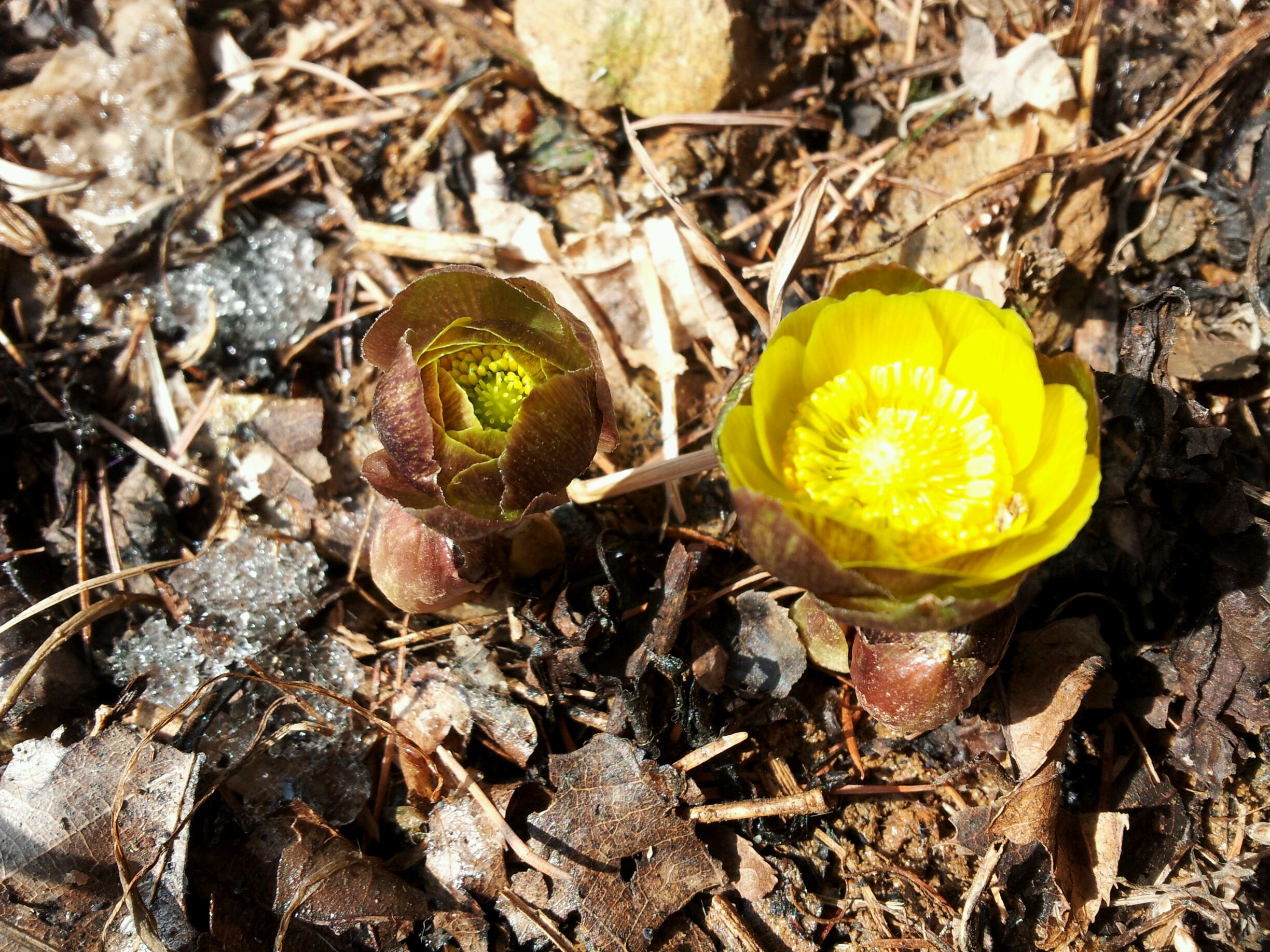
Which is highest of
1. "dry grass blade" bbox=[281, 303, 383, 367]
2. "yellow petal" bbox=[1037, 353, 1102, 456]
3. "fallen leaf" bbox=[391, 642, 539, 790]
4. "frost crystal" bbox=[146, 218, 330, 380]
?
"yellow petal" bbox=[1037, 353, 1102, 456]

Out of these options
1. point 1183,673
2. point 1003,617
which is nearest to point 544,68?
point 1003,617

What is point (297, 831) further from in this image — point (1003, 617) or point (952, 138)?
point (952, 138)

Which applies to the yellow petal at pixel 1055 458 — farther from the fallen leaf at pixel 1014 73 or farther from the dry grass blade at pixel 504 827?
the fallen leaf at pixel 1014 73

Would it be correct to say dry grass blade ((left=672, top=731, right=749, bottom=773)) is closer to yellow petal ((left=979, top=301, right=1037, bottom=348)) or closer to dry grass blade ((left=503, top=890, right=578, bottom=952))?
dry grass blade ((left=503, top=890, right=578, bottom=952))

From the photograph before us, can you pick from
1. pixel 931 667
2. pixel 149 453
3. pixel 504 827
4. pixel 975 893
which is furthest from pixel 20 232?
pixel 975 893

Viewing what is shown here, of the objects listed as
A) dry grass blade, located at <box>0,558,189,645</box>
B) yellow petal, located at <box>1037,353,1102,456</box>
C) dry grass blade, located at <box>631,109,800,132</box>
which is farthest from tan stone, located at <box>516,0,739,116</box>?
dry grass blade, located at <box>0,558,189,645</box>
